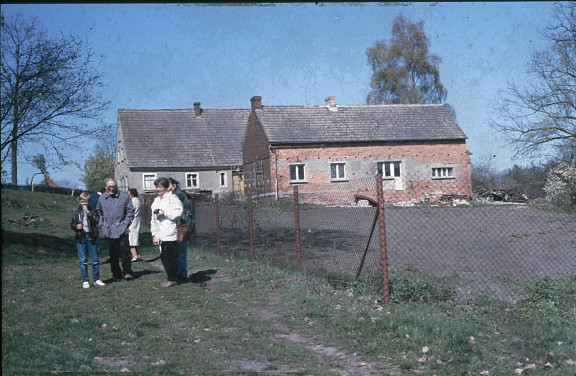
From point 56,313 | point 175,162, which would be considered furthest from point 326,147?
point 56,313

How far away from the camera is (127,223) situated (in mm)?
9797

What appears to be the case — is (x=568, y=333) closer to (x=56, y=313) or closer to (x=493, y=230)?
(x=56, y=313)

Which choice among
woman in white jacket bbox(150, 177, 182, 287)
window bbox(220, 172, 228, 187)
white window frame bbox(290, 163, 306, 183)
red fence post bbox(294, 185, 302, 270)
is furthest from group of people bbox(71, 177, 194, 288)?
window bbox(220, 172, 228, 187)

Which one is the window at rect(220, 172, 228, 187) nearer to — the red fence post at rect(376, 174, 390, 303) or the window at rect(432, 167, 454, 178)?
the window at rect(432, 167, 454, 178)

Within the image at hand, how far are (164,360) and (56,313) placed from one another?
2.59 metres

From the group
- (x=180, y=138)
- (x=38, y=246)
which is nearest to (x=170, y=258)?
(x=38, y=246)

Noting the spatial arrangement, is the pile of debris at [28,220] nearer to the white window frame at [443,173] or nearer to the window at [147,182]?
the window at [147,182]

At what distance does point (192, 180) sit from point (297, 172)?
38.2 ft

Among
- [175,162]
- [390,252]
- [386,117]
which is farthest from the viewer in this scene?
[175,162]

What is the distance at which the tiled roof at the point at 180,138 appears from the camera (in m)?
41.6

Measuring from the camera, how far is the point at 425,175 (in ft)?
117

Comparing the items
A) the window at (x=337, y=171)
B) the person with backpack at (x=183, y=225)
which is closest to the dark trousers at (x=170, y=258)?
the person with backpack at (x=183, y=225)

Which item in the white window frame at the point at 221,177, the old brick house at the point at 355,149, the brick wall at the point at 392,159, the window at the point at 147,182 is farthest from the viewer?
the white window frame at the point at 221,177

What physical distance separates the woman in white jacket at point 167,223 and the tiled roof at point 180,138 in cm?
3245
